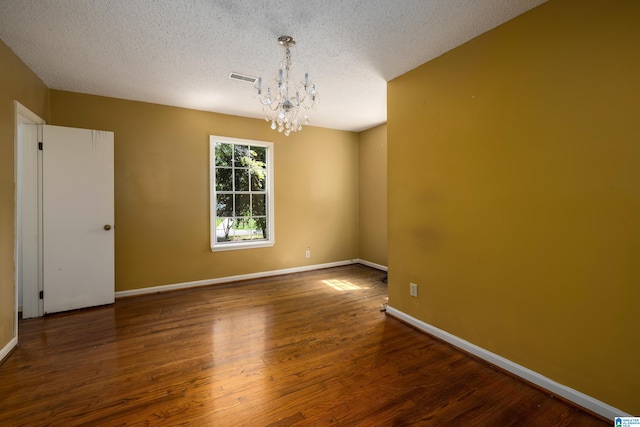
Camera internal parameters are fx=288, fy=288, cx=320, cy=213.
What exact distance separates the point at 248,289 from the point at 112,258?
1697 millimetres

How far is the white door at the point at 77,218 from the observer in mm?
3174

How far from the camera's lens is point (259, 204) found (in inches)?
187

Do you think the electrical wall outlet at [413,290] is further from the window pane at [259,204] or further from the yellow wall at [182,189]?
the window pane at [259,204]

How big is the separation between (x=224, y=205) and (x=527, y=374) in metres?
4.03

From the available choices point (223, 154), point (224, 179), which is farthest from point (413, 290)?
point (223, 154)

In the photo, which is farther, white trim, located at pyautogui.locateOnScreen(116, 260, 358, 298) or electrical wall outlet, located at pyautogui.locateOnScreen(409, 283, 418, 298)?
white trim, located at pyautogui.locateOnScreen(116, 260, 358, 298)

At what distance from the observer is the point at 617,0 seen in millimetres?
1610

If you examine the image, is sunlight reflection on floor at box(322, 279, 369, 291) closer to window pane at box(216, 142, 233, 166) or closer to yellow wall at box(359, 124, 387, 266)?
yellow wall at box(359, 124, 387, 266)

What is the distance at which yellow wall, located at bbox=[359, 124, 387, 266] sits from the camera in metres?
5.06

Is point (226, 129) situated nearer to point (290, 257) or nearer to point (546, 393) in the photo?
point (290, 257)

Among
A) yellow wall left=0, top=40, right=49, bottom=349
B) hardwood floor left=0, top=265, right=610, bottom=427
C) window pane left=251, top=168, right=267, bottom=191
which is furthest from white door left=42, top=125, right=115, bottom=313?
window pane left=251, top=168, right=267, bottom=191

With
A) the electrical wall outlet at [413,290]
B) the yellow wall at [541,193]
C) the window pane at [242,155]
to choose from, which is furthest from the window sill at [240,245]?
the yellow wall at [541,193]

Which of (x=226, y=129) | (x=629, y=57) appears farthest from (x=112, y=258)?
(x=629, y=57)

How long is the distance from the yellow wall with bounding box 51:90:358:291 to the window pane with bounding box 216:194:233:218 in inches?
7.5
